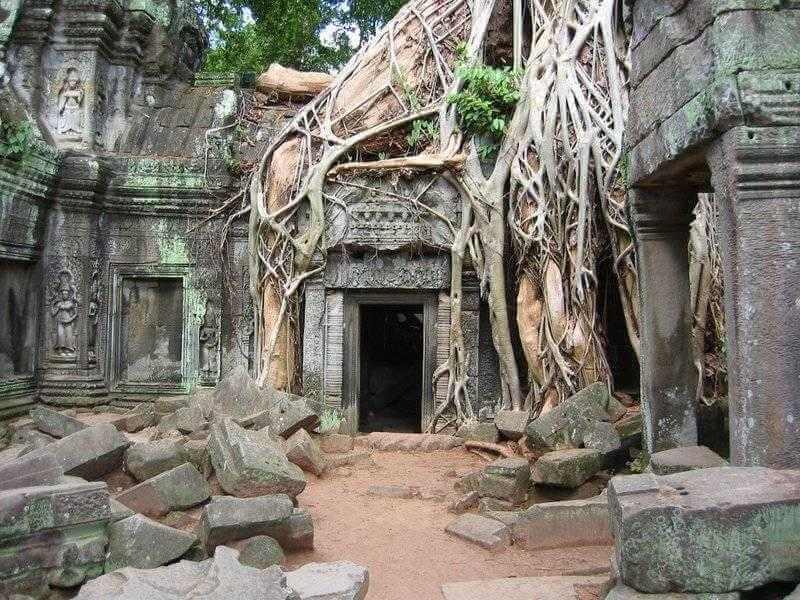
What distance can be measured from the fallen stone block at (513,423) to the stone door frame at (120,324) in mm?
3963

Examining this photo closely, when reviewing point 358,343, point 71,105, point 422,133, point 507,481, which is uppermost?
point 71,105

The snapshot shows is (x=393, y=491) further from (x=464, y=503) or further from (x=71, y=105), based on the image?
(x=71, y=105)

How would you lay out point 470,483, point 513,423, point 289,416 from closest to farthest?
point 470,483 < point 289,416 < point 513,423

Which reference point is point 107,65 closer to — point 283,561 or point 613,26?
point 613,26

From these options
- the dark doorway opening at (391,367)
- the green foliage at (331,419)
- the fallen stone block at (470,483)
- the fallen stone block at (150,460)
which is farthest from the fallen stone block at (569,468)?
the dark doorway opening at (391,367)

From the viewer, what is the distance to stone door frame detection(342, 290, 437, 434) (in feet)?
22.7

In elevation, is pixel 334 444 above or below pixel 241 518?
below

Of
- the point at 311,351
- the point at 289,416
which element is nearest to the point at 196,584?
the point at 289,416

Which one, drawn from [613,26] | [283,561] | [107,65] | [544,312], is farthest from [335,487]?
[107,65]

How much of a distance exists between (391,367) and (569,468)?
19.9ft

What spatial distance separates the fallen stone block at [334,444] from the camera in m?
6.00

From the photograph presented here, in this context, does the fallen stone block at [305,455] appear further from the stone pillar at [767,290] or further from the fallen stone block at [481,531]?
the stone pillar at [767,290]

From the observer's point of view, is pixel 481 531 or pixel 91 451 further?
pixel 91 451

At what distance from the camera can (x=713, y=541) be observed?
2.03 metres
